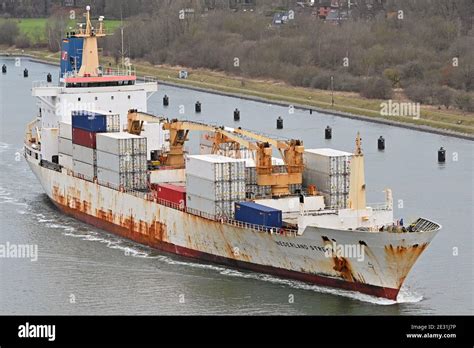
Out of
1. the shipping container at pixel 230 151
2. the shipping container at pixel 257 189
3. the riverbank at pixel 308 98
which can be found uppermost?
the shipping container at pixel 230 151

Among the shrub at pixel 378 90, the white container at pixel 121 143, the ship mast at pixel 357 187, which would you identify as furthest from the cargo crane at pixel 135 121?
the shrub at pixel 378 90

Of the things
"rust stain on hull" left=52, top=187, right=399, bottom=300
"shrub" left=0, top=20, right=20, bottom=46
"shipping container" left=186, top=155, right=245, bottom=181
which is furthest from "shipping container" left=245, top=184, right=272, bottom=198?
"shrub" left=0, top=20, right=20, bottom=46

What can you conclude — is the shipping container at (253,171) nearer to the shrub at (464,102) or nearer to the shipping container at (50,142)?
the shipping container at (50,142)

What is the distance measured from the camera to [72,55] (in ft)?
187

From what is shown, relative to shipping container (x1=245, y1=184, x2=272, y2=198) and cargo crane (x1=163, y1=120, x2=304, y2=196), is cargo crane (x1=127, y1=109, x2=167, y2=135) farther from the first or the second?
shipping container (x1=245, y1=184, x2=272, y2=198)

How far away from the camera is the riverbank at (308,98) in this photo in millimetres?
71625

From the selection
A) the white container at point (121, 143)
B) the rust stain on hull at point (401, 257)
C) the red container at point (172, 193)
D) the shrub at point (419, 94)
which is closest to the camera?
the rust stain on hull at point (401, 257)

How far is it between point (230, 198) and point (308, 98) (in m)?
44.1

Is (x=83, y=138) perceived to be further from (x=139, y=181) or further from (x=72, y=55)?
(x=72, y=55)

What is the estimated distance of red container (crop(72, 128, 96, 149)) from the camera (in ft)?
159

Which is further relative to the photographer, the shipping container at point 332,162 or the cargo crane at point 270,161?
the cargo crane at point 270,161

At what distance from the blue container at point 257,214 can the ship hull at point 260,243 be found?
1.42 feet

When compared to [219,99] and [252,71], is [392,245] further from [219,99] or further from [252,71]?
[252,71]

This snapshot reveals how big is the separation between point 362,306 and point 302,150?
6569 mm
